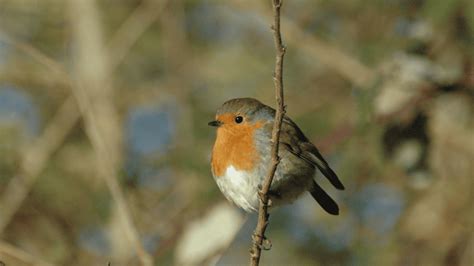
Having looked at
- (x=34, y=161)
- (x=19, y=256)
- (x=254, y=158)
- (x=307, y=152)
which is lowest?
(x=19, y=256)

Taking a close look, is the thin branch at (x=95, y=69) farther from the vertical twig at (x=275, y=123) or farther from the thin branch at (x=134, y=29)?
the vertical twig at (x=275, y=123)

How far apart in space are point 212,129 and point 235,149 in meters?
2.22

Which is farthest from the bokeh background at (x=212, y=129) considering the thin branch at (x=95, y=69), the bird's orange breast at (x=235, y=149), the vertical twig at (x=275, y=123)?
the vertical twig at (x=275, y=123)

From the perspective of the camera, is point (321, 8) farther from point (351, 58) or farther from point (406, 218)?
point (406, 218)

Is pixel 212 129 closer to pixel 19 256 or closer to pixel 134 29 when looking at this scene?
pixel 134 29

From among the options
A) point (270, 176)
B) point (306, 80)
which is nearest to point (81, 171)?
point (306, 80)

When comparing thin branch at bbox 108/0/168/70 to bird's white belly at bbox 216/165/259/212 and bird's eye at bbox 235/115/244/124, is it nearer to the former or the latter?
bird's eye at bbox 235/115/244/124

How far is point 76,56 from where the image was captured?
7.17 metres

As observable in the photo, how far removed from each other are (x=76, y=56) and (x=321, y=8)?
2129 mm

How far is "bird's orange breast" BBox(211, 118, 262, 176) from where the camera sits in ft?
13.8

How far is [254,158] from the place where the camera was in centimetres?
421

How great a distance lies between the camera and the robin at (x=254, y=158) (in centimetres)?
420

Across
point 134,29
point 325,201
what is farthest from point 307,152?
point 134,29

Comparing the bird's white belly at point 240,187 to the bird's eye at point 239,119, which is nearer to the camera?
the bird's white belly at point 240,187
